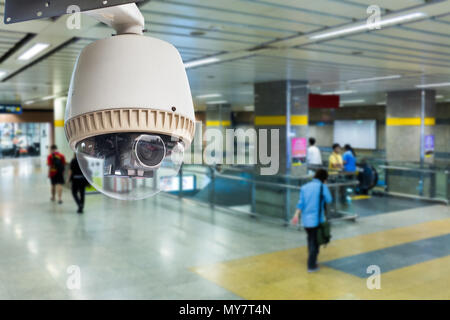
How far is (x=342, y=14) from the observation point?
4.09 metres

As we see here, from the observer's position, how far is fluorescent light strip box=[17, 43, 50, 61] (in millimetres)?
5658

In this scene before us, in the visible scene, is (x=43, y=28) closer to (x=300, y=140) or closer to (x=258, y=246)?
(x=258, y=246)

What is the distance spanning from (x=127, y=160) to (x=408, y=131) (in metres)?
13.6

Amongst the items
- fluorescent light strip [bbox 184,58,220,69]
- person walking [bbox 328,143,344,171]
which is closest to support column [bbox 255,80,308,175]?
person walking [bbox 328,143,344,171]

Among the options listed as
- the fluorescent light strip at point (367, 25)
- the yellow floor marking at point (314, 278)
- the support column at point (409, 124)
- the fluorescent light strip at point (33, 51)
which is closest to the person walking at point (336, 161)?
the support column at point (409, 124)

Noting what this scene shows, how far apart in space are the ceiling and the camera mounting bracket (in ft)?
6.94

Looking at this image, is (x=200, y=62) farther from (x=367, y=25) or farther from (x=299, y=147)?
(x=299, y=147)

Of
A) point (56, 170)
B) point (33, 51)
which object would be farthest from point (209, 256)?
point (56, 170)

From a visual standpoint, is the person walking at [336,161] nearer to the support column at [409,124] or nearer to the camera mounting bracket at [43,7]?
the support column at [409,124]

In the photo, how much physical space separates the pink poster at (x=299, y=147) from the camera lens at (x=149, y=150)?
903 cm

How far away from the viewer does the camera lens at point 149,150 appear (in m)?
0.85

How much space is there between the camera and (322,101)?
1161cm

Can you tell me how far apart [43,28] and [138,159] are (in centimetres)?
445
